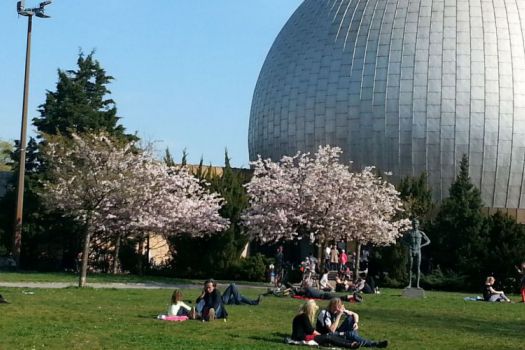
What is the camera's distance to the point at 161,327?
15.0 meters

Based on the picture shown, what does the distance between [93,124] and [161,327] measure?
93.7ft

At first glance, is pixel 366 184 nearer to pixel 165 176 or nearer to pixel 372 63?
pixel 165 176

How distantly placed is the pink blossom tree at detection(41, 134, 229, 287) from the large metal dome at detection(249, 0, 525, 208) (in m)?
10.1

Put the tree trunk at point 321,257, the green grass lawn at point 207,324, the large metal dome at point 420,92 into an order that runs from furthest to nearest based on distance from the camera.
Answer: the large metal dome at point 420,92
the tree trunk at point 321,257
the green grass lawn at point 207,324

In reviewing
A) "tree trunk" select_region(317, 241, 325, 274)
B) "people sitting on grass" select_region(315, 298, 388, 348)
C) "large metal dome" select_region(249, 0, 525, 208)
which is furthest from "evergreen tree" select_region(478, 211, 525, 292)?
"people sitting on grass" select_region(315, 298, 388, 348)

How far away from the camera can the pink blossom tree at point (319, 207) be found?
3325 cm

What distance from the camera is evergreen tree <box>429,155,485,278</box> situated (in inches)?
1417

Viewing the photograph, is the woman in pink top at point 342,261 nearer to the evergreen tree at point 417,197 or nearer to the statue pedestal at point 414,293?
the evergreen tree at point 417,197

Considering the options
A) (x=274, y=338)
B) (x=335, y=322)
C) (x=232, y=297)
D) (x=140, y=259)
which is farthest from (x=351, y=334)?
(x=140, y=259)

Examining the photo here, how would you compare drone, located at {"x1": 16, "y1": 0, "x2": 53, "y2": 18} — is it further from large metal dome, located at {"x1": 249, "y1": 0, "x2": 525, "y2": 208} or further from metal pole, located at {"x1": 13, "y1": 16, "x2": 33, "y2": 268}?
large metal dome, located at {"x1": 249, "y1": 0, "x2": 525, "y2": 208}

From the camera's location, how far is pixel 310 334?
1347cm

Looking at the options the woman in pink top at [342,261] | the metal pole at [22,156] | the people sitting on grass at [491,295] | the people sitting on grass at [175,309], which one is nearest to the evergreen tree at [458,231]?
the woman in pink top at [342,261]

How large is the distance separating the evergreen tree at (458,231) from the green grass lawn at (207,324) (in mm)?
12253

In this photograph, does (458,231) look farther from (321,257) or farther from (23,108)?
(23,108)
